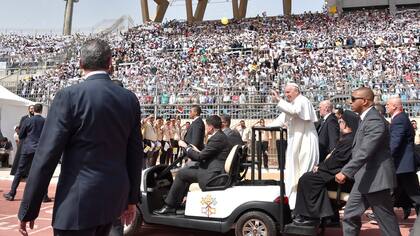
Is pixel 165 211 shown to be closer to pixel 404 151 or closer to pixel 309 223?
pixel 309 223

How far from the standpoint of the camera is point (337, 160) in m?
5.57

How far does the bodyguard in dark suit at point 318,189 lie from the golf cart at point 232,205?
0.70ft

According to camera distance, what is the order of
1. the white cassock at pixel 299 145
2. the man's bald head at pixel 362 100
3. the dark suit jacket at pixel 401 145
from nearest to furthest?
1. the man's bald head at pixel 362 100
2. the white cassock at pixel 299 145
3. the dark suit jacket at pixel 401 145

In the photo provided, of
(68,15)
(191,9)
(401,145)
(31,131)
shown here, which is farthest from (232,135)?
(68,15)

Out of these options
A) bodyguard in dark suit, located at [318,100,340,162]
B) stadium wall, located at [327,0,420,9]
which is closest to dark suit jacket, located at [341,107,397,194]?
bodyguard in dark suit, located at [318,100,340,162]

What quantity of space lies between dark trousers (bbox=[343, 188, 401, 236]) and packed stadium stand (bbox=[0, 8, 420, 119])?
437 inches

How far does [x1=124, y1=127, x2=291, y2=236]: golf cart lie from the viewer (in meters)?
5.55

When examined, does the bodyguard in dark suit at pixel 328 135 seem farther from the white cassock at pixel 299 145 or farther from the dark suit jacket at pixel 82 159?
the dark suit jacket at pixel 82 159

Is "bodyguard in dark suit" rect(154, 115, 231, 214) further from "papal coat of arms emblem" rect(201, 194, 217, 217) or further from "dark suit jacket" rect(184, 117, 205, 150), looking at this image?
"dark suit jacket" rect(184, 117, 205, 150)

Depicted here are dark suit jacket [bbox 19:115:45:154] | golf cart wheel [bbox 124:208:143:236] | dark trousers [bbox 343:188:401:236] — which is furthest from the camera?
dark suit jacket [bbox 19:115:45:154]

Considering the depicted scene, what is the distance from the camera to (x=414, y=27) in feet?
97.2

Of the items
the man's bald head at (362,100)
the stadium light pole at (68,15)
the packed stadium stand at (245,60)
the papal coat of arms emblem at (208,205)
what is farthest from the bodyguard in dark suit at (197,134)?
the stadium light pole at (68,15)

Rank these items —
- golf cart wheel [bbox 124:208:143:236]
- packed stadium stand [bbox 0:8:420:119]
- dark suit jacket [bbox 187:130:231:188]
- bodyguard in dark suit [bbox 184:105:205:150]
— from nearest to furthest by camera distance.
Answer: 1. dark suit jacket [bbox 187:130:231:188]
2. golf cart wheel [bbox 124:208:143:236]
3. bodyguard in dark suit [bbox 184:105:205:150]
4. packed stadium stand [bbox 0:8:420:119]

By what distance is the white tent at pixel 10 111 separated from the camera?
15297 mm
